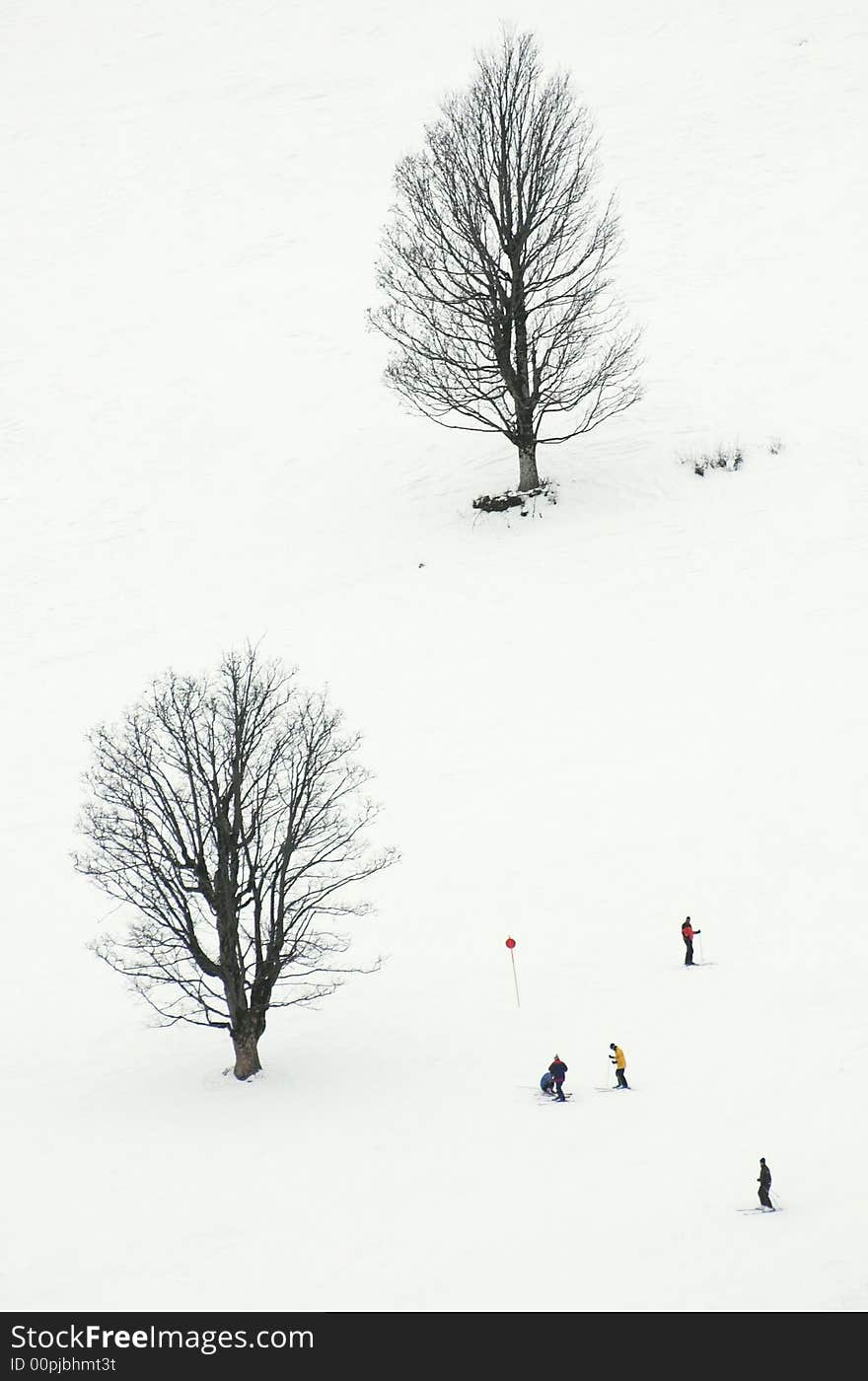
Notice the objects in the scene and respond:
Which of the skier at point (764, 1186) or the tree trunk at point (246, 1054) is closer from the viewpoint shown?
the skier at point (764, 1186)

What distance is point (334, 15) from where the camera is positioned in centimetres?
6631

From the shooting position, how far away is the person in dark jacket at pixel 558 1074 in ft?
52.4

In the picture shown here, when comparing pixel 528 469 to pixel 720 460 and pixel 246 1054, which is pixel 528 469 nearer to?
pixel 720 460

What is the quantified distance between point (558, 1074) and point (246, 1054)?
5051 mm

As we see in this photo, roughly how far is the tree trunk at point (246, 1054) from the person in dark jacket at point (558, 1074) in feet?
15.7

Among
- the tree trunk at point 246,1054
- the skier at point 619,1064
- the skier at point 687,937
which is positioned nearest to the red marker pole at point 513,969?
the skier at point 687,937

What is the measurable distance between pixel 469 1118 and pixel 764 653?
46.7 feet

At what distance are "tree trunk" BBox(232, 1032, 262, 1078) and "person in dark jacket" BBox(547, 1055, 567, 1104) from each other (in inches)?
188

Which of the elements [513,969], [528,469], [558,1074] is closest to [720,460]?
[528,469]

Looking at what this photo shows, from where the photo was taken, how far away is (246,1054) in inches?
703

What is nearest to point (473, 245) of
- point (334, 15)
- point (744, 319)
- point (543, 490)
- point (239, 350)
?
point (543, 490)

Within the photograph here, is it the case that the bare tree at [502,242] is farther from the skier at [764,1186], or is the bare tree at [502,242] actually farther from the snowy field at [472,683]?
the skier at [764,1186]

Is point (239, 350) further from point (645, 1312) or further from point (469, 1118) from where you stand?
point (645, 1312)

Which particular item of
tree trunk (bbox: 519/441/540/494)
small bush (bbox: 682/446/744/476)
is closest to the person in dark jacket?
small bush (bbox: 682/446/744/476)
